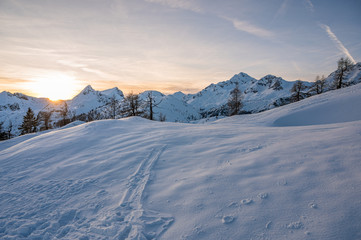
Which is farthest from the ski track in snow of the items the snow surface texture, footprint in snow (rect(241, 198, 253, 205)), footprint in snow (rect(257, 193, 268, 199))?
footprint in snow (rect(257, 193, 268, 199))

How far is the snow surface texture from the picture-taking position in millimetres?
2988

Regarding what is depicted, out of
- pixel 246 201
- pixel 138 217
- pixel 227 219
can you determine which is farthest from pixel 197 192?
pixel 138 217

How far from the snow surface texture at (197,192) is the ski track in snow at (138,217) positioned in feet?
0.07

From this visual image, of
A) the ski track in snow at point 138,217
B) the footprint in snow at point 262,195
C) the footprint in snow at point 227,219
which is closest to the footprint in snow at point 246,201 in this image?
Result: the footprint in snow at point 262,195

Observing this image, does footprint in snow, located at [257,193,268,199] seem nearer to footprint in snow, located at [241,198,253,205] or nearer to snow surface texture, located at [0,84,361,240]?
snow surface texture, located at [0,84,361,240]

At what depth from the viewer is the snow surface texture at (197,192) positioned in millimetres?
2988

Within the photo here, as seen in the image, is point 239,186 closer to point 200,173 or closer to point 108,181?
point 200,173

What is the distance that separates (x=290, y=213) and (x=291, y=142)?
3.53m

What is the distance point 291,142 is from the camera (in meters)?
5.86

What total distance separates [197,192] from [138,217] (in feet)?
4.77

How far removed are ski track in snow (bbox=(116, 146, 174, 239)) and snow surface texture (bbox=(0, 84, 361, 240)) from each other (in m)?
0.02

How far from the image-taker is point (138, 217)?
140 inches

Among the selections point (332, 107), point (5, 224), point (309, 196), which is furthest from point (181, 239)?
point (332, 107)

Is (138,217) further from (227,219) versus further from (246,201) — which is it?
(246,201)
